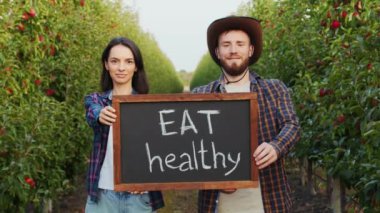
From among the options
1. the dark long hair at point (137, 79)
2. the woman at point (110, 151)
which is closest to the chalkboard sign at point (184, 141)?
the woman at point (110, 151)

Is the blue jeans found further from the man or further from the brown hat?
the brown hat

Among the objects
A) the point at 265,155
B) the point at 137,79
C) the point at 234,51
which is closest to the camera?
the point at 265,155

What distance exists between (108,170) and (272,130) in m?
0.69

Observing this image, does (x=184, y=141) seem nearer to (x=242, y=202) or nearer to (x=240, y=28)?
(x=242, y=202)

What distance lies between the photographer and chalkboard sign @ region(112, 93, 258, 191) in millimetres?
2328

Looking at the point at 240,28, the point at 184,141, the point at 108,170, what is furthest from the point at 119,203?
the point at 240,28

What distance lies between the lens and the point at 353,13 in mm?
3955

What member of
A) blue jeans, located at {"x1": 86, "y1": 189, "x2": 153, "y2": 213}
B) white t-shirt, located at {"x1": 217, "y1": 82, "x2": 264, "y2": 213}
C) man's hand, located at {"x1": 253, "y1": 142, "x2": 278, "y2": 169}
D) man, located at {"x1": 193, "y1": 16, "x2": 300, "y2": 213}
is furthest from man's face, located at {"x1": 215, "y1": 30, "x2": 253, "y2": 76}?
blue jeans, located at {"x1": 86, "y1": 189, "x2": 153, "y2": 213}

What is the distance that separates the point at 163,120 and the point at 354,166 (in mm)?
1433

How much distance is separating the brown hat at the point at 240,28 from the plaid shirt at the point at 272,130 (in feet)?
0.46

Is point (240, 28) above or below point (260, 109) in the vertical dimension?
above

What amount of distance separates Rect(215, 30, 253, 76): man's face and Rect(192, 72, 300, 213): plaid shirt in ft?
0.38

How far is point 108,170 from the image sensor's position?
2.46 metres

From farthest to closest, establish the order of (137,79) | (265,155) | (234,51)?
(137,79) → (234,51) → (265,155)
